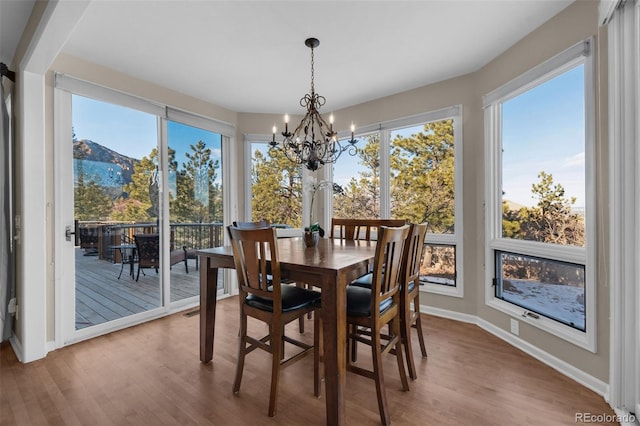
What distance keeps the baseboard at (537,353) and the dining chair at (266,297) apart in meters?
1.83

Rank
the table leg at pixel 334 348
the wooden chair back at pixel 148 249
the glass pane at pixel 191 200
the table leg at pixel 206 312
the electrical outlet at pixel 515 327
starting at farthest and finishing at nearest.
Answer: the glass pane at pixel 191 200, the wooden chair back at pixel 148 249, the electrical outlet at pixel 515 327, the table leg at pixel 206 312, the table leg at pixel 334 348

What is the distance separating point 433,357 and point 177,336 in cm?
229

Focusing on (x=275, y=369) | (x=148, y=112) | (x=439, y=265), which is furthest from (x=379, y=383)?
(x=148, y=112)

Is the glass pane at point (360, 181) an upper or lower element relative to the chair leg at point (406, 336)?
upper

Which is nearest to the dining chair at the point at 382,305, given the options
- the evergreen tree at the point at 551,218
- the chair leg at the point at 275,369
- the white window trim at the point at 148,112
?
the chair leg at the point at 275,369

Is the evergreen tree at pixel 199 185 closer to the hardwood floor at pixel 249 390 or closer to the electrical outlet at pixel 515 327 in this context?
the hardwood floor at pixel 249 390

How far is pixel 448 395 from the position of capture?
6.06 feet

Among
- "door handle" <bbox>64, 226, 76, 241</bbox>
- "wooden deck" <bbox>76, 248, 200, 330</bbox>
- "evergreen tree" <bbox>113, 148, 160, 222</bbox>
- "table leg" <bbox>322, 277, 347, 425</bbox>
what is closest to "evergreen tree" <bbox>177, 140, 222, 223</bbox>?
"evergreen tree" <bbox>113, 148, 160, 222</bbox>

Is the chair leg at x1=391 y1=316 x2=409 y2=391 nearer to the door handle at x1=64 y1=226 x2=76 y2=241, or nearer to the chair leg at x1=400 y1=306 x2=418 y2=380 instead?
the chair leg at x1=400 y1=306 x2=418 y2=380

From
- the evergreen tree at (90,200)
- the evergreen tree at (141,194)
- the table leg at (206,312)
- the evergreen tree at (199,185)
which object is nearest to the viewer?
the table leg at (206,312)

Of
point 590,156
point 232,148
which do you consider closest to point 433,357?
point 590,156

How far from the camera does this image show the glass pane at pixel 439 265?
129 inches

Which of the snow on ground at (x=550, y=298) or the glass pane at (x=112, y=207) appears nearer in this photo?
the snow on ground at (x=550, y=298)

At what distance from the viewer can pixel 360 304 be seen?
1850mm
